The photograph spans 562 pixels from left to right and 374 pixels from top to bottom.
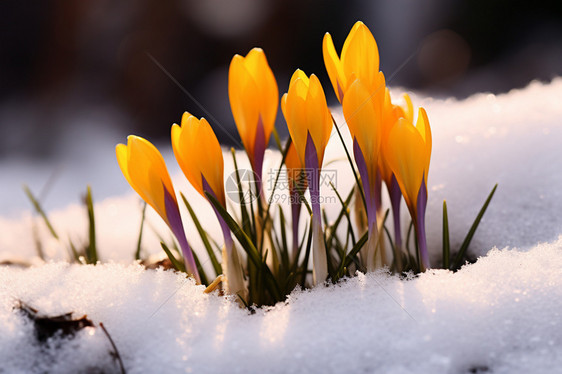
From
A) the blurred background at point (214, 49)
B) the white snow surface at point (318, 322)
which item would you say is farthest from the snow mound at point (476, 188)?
the blurred background at point (214, 49)

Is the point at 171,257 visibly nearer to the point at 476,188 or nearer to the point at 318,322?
the point at 318,322

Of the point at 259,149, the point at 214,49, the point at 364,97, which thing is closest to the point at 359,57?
the point at 364,97

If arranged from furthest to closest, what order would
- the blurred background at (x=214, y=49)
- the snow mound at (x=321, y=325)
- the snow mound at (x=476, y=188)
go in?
1. the blurred background at (x=214, y=49)
2. the snow mound at (x=476, y=188)
3. the snow mound at (x=321, y=325)

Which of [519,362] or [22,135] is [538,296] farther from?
[22,135]

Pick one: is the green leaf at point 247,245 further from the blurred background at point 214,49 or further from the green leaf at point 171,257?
the blurred background at point 214,49

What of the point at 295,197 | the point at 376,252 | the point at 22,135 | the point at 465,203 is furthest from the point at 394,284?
the point at 22,135

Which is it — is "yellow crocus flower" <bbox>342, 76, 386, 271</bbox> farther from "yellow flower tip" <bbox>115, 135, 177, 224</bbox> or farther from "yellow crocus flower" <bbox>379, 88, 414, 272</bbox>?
"yellow flower tip" <bbox>115, 135, 177, 224</bbox>
